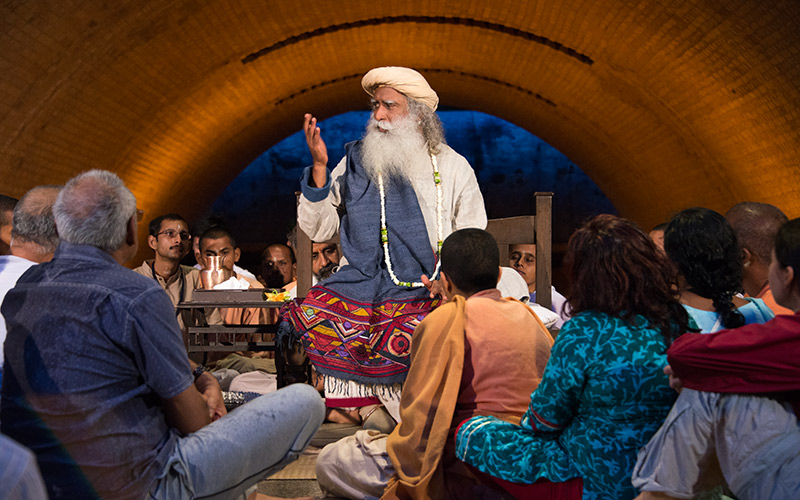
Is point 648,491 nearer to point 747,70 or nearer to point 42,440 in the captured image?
point 42,440

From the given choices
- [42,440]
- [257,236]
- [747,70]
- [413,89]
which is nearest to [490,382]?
[42,440]

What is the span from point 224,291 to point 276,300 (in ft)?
1.17

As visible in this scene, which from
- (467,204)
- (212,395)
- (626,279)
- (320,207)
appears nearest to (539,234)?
(467,204)

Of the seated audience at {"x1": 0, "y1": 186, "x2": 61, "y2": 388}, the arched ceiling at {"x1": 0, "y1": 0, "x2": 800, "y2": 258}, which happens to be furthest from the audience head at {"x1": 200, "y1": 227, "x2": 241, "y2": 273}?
the seated audience at {"x1": 0, "y1": 186, "x2": 61, "y2": 388}

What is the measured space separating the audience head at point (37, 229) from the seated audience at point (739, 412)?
2308mm

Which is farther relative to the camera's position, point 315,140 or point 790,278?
point 315,140

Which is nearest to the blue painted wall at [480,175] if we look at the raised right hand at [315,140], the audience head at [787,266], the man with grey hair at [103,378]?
the raised right hand at [315,140]

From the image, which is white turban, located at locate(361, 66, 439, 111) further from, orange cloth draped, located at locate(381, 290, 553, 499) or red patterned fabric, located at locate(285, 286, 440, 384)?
orange cloth draped, located at locate(381, 290, 553, 499)

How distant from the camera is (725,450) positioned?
185cm

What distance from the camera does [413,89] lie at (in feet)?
12.9

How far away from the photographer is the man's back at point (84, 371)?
198cm

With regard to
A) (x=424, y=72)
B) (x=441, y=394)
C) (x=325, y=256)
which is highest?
(x=424, y=72)

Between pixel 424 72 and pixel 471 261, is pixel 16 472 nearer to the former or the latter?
pixel 471 261

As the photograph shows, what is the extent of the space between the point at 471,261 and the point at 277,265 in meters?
4.18
